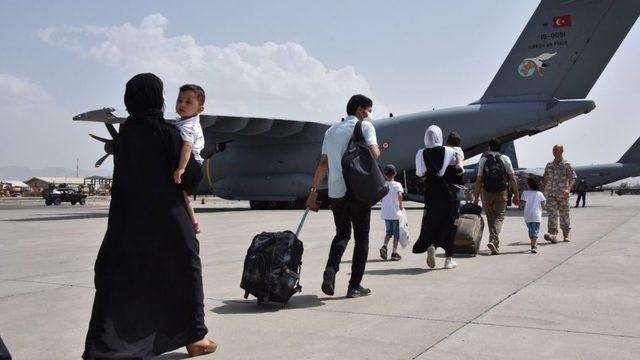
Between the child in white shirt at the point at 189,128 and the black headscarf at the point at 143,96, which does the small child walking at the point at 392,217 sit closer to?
the child in white shirt at the point at 189,128

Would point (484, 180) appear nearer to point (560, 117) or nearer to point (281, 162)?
point (560, 117)

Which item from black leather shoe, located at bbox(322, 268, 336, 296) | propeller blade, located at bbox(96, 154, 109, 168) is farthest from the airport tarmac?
propeller blade, located at bbox(96, 154, 109, 168)

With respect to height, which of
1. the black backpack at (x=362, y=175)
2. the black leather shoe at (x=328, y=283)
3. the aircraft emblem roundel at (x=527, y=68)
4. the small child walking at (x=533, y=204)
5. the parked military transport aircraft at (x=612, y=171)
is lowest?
the black leather shoe at (x=328, y=283)

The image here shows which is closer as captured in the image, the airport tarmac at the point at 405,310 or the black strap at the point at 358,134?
the airport tarmac at the point at 405,310

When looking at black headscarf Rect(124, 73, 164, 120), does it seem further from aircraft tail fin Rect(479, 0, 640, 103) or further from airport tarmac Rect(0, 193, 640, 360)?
aircraft tail fin Rect(479, 0, 640, 103)

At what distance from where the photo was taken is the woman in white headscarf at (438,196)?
250 inches

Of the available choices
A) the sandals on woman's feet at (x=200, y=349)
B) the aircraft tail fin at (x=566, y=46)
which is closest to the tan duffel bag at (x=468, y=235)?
the sandals on woman's feet at (x=200, y=349)

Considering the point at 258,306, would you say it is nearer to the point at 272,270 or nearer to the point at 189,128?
the point at 272,270

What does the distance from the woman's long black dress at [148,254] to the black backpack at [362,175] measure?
1.72m

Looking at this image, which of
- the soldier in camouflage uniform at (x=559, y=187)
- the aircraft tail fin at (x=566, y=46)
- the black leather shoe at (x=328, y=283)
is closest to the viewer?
the black leather shoe at (x=328, y=283)

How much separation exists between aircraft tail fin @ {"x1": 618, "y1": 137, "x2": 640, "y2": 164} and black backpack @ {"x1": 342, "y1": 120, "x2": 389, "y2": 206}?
38.0m

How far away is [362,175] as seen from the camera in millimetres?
4715

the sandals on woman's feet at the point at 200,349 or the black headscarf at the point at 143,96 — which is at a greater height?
the black headscarf at the point at 143,96

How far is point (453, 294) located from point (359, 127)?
67.9 inches
